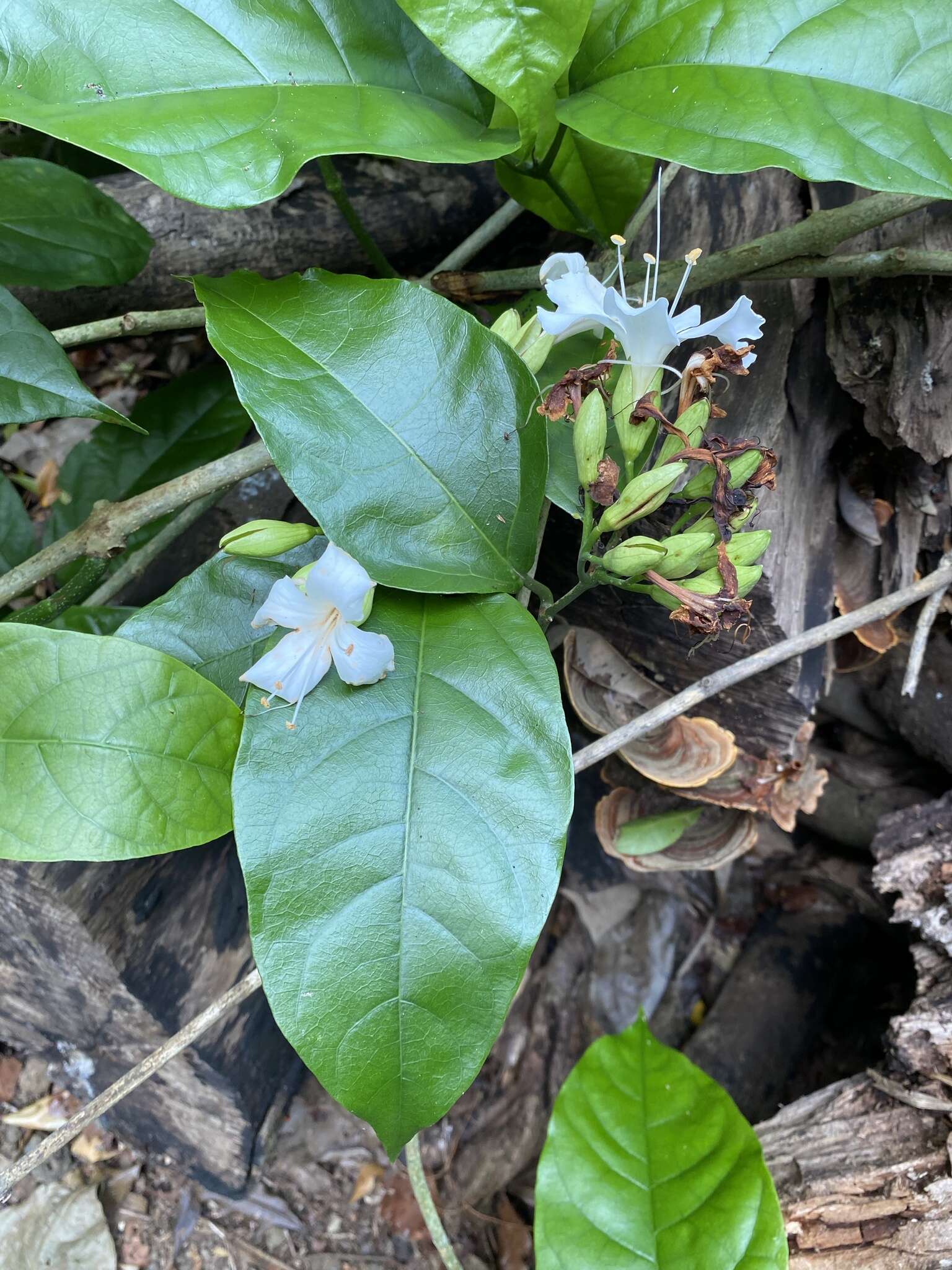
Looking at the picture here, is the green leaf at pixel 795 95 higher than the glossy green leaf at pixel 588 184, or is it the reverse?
the green leaf at pixel 795 95

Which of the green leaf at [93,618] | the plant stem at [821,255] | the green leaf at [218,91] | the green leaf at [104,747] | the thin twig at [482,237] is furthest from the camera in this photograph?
the thin twig at [482,237]

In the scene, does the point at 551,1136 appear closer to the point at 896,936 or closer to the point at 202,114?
the point at 896,936

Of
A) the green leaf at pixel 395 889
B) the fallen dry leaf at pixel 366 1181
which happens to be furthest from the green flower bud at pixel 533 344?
the fallen dry leaf at pixel 366 1181

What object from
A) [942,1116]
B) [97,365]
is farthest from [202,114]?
[942,1116]

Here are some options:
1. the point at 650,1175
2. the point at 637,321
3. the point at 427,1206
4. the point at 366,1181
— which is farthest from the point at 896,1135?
the point at 637,321

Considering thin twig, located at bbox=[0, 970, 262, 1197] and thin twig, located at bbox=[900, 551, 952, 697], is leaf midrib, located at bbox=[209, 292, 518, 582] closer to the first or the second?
thin twig, located at bbox=[0, 970, 262, 1197]

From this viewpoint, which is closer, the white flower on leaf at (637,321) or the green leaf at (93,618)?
the white flower on leaf at (637,321)

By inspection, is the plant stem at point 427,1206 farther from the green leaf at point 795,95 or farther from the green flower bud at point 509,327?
the green leaf at point 795,95

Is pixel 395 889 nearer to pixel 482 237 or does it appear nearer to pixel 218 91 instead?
pixel 218 91
